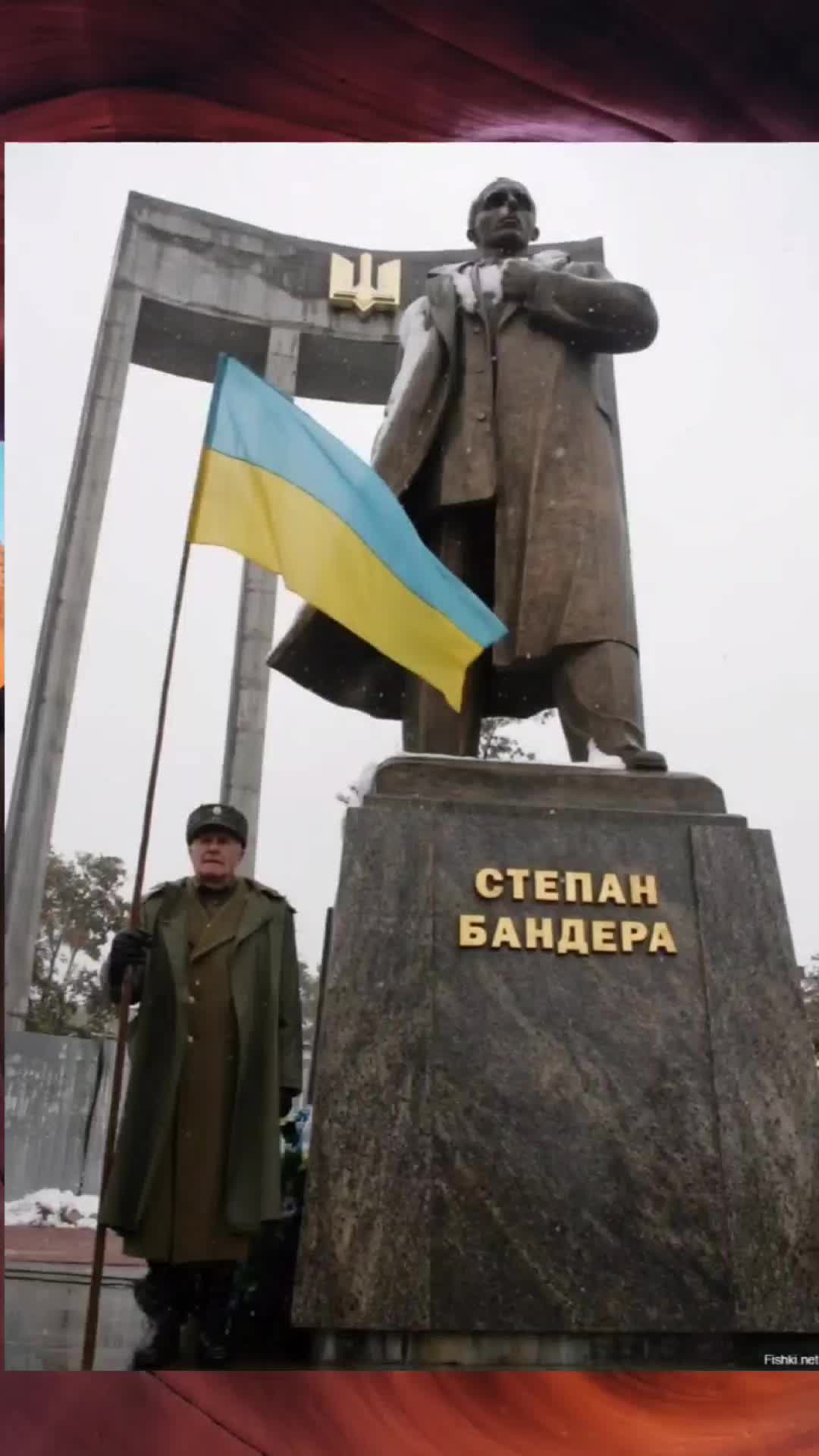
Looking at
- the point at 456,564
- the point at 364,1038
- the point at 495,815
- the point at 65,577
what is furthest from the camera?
the point at 65,577

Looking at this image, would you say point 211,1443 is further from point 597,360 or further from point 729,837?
point 597,360

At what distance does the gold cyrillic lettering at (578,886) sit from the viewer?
3746mm

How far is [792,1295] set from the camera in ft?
10.7

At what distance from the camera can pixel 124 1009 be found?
338cm

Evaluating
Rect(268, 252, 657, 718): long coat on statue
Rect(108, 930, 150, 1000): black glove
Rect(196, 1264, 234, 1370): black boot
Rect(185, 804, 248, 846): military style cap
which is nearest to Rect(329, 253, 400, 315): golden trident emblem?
Rect(268, 252, 657, 718): long coat on statue

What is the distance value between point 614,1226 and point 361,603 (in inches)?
80.2

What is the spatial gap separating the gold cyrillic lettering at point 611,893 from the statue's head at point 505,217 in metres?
2.72

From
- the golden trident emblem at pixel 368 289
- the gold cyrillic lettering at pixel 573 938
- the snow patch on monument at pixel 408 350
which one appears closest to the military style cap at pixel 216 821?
the gold cyrillic lettering at pixel 573 938

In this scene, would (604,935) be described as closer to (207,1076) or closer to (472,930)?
(472,930)

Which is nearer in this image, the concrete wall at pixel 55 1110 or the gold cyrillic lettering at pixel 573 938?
the gold cyrillic lettering at pixel 573 938

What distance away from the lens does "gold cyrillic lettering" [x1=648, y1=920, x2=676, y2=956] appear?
145 inches

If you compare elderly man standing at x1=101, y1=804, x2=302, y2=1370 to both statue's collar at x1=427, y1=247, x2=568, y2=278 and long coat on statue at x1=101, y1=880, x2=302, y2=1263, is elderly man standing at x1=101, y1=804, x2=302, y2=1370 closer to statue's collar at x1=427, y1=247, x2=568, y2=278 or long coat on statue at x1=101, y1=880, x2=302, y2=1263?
long coat on statue at x1=101, y1=880, x2=302, y2=1263

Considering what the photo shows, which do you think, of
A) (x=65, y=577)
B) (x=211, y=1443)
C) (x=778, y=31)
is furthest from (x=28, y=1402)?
(x=65, y=577)

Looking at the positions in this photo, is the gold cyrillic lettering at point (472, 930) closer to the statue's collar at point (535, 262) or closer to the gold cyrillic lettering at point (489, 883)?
the gold cyrillic lettering at point (489, 883)
